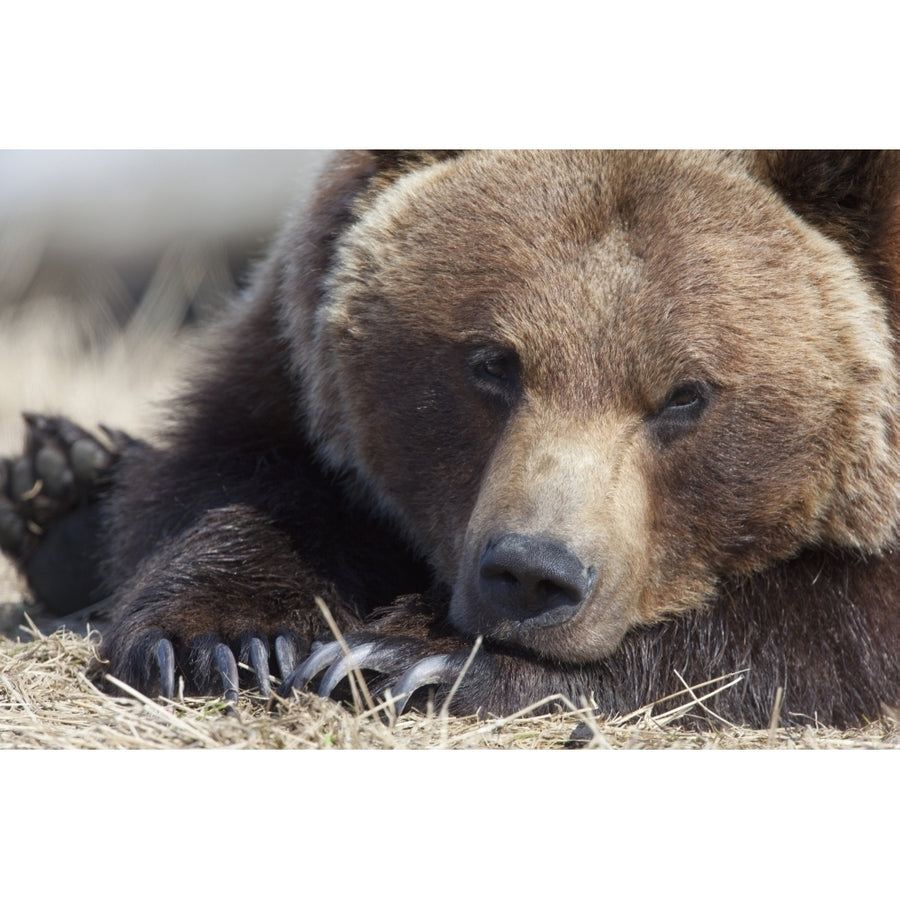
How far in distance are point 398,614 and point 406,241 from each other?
1128 mm

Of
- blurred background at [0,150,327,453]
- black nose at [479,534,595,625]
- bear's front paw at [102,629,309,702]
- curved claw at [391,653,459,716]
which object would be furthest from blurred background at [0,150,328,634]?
black nose at [479,534,595,625]

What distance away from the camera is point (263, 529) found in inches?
174

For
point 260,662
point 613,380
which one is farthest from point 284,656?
point 613,380

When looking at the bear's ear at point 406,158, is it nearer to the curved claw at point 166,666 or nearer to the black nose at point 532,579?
the black nose at point 532,579

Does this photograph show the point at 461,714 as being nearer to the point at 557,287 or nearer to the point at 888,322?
the point at 557,287

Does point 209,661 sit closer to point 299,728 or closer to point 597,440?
point 299,728

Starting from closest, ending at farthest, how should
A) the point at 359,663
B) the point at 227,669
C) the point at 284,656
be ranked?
the point at 359,663, the point at 227,669, the point at 284,656

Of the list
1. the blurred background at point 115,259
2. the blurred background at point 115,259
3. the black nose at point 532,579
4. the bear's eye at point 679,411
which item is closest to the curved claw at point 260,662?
the black nose at point 532,579

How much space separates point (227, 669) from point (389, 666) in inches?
18.6

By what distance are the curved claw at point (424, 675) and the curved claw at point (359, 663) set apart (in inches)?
3.2

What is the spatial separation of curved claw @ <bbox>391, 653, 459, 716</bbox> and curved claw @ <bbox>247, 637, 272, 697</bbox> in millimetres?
375

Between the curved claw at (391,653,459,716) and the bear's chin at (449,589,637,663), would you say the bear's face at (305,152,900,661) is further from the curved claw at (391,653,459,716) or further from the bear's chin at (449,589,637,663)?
the curved claw at (391,653,459,716)

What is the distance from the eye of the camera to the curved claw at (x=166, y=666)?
3805 millimetres

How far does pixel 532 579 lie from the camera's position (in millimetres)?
3410
